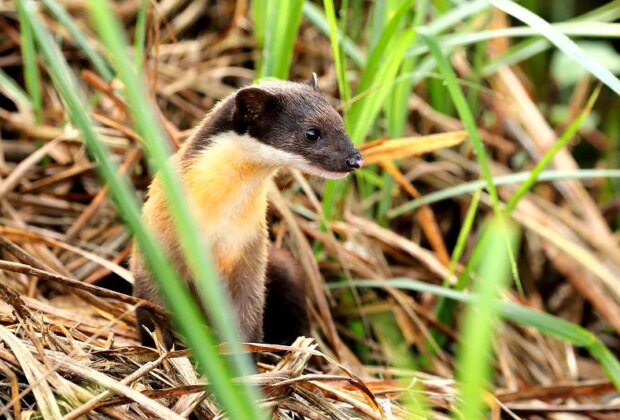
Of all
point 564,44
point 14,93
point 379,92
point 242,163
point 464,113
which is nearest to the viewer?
point 564,44

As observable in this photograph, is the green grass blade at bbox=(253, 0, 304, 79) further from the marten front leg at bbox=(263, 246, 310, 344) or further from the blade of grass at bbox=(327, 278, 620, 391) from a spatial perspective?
the blade of grass at bbox=(327, 278, 620, 391)

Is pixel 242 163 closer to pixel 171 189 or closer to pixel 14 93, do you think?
pixel 171 189

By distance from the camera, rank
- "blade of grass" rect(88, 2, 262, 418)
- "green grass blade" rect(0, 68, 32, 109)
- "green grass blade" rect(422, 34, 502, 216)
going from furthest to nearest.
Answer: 1. "green grass blade" rect(0, 68, 32, 109)
2. "green grass blade" rect(422, 34, 502, 216)
3. "blade of grass" rect(88, 2, 262, 418)

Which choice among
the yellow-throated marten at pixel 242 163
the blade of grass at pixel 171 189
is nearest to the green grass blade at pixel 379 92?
the yellow-throated marten at pixel 242 163

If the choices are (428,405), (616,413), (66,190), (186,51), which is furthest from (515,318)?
(186,51)

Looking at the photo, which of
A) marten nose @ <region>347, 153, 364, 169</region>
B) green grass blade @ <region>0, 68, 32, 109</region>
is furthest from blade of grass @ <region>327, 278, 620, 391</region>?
green grass blade @ <region>0, 68, 32, 109</region>

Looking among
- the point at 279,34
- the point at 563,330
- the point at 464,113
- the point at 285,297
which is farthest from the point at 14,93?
the point at 563,330
